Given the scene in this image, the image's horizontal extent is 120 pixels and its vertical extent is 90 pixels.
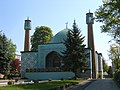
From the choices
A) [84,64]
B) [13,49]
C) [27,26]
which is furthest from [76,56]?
[27,26]

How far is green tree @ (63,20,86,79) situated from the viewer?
41000mm

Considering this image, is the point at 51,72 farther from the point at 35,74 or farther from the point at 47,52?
the point at 47,52

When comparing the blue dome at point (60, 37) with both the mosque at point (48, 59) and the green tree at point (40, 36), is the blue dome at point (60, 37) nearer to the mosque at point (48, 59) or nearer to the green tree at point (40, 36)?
the mosque at point (48, 59)

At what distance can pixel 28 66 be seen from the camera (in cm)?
5878

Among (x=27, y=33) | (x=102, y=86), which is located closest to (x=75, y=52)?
(x=102, y=86)

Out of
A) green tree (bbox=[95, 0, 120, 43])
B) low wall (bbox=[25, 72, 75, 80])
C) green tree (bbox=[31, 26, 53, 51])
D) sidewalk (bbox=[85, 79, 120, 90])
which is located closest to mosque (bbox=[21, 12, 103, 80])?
low wall (bbox=[25, 72, 75, 80])

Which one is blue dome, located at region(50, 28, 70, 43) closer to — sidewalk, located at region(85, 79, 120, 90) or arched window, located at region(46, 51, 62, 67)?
arched window, located at region(46, 51, 62, 67)

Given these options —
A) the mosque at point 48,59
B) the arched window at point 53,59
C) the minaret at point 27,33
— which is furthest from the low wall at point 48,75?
the minaret at point 27,33

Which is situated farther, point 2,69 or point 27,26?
point 27,26

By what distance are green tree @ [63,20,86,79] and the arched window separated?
1477 cm

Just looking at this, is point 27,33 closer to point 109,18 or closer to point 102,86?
point 102,86

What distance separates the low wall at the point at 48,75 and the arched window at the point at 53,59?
18.6ft

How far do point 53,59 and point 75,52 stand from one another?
17.3 meters

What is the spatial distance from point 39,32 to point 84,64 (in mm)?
32641
